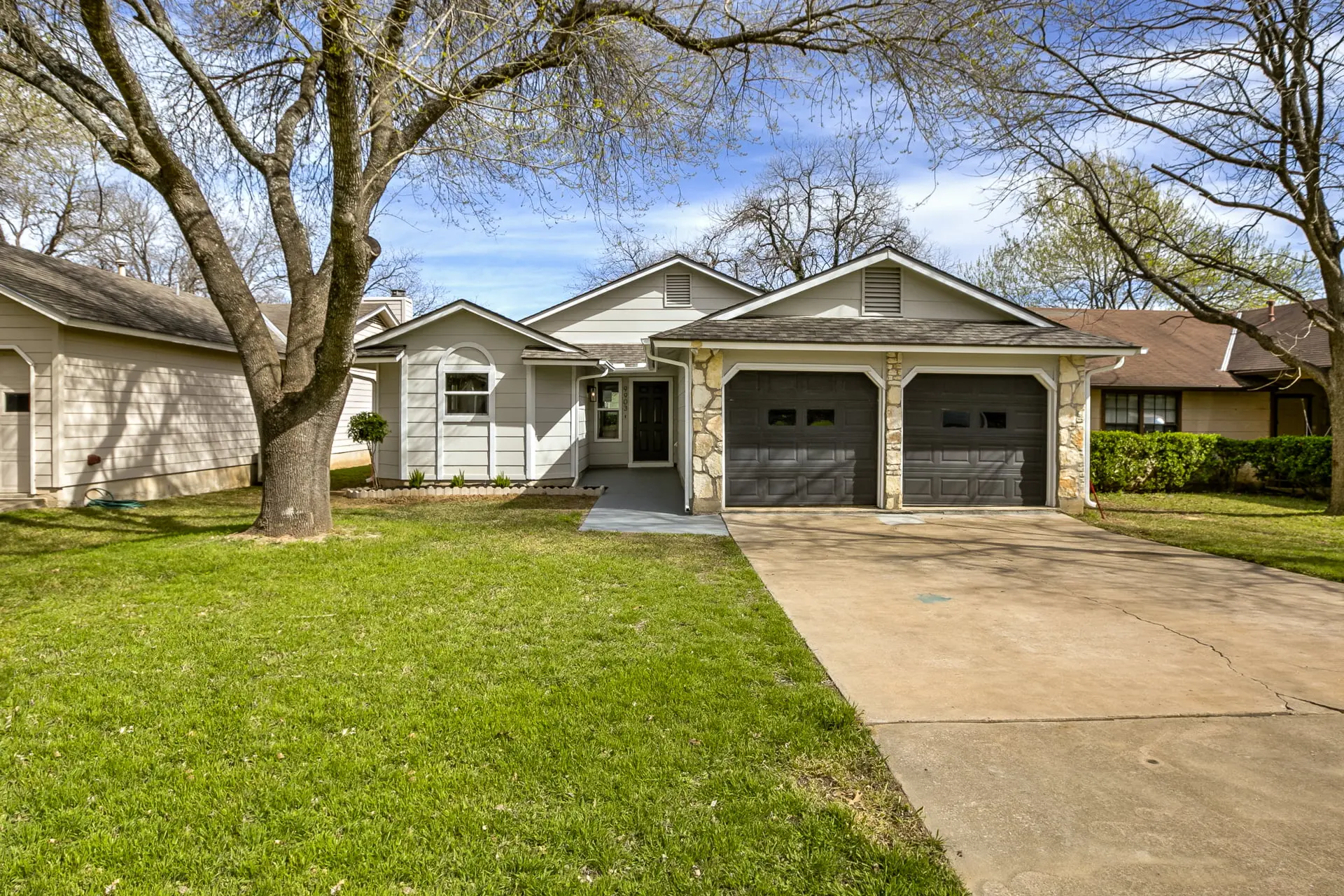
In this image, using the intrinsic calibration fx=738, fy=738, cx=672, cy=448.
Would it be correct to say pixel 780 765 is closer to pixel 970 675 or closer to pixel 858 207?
pixel 970 675

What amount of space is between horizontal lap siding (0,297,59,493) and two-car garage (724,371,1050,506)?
10.5 metres

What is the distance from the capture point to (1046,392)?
1217cm

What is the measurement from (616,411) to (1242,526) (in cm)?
1291

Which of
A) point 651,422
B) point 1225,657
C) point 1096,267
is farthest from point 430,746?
point 1096,267

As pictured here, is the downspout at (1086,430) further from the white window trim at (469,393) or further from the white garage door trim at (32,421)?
the white garage door trim at (32,421)

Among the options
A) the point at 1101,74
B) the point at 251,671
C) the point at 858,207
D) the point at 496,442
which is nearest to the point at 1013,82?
the point at 1101,74

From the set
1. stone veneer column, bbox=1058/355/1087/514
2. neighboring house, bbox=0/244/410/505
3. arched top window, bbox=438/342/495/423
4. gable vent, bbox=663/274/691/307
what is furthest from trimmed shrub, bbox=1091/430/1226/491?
neighboring house, bbox=0/244/410/505

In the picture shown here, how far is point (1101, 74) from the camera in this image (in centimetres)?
1230

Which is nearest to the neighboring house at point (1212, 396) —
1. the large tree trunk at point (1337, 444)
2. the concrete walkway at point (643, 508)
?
the large tree trunk at point (1337, 444)

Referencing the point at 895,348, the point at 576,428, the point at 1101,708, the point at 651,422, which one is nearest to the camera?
the point at 1101,708

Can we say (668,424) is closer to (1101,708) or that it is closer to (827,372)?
(827,372)

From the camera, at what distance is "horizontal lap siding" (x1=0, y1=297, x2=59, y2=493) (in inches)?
442

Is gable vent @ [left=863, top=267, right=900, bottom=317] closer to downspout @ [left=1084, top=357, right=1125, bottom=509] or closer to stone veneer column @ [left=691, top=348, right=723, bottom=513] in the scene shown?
stone veneer column @ [left=691, top=348, right=723, bottom=513]

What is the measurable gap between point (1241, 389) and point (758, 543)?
49.1 ft
